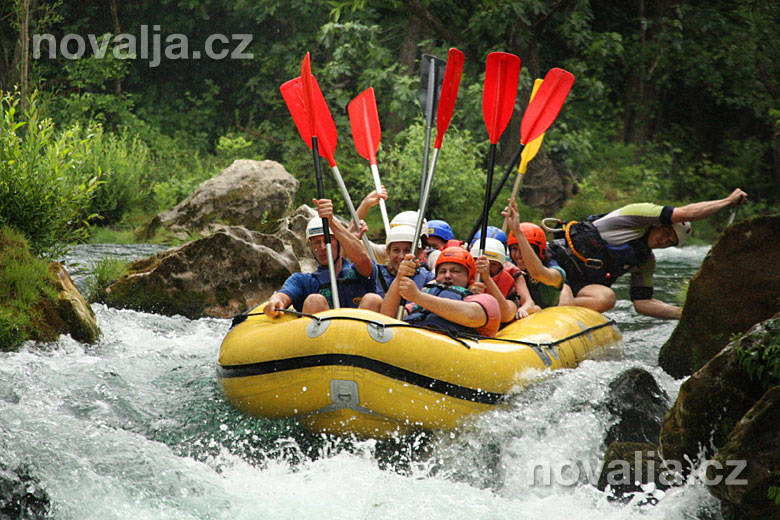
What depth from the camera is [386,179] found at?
1159 cm

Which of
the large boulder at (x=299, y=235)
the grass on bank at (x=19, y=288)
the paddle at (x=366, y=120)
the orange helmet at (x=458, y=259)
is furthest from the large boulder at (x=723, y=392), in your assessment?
the large boulder at (x=299, y=235)

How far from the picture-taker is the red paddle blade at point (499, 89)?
4594mm

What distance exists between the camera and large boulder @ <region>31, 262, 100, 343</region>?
4477 mm

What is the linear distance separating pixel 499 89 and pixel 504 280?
1191mm

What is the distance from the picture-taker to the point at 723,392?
264 centimetres

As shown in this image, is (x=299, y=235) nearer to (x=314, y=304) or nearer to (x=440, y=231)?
(x=440, y=231)

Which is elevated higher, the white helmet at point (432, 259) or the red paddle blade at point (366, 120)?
the red paddle blade at point (366, 120)

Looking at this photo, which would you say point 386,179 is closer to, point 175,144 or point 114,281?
point 175,144

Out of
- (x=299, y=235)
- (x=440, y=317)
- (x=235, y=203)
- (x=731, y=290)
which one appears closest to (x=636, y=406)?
(x=731, y=290)

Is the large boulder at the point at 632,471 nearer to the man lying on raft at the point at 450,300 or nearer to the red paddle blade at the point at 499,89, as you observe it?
the man lying on raft at the point at 450,300

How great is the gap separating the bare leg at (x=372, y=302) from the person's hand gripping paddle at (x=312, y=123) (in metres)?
0.15

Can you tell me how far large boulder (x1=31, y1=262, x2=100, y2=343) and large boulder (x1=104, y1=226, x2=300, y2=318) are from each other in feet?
3.70

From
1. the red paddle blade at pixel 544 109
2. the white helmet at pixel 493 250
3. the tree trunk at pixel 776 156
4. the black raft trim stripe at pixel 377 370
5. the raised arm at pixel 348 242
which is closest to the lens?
the black raft trim stripe at pixel 377 370

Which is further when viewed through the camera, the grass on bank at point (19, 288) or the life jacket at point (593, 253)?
the life jacket at point (593, 253)
